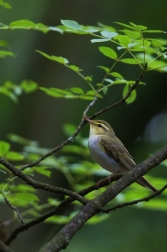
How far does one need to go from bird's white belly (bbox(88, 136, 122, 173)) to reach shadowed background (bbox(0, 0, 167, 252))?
87.6 inches

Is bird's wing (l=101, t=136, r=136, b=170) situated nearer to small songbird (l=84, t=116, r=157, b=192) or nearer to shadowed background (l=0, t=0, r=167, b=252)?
small songbird (l=84, t=116, r=157, b=192)

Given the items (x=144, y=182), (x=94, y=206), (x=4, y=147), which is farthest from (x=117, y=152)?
(x=94, y=206)

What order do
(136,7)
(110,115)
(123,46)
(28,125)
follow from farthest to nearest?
(136,7), (110,115), (28,125), (123,46)

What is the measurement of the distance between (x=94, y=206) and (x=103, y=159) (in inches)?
69.6

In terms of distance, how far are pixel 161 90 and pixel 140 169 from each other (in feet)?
18.9

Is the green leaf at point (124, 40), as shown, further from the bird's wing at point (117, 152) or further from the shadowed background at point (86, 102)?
the shadowed background at point (86, 102)

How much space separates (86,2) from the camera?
730 cm

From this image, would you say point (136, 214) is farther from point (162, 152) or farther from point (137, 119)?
point (162, 152)

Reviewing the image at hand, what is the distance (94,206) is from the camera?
2059 mm

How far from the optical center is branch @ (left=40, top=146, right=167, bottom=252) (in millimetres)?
1856

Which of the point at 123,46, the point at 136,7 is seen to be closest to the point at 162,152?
the point at 123,46

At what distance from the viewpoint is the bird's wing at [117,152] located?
3.75m

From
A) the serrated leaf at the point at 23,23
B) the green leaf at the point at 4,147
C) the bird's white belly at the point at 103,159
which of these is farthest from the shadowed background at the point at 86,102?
the serrated leaf at the point at 23,23

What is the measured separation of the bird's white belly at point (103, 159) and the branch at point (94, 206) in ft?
5.05
